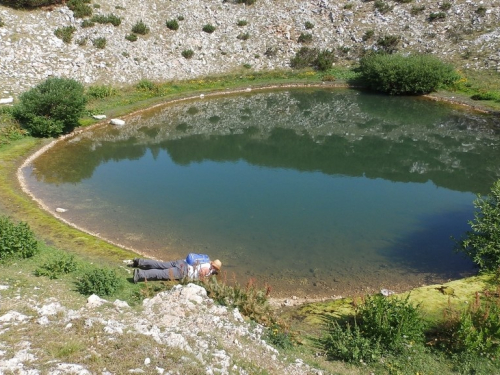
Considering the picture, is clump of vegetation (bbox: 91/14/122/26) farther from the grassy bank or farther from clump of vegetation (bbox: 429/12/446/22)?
clump of vegetation (bbox: 429/12/446/22)

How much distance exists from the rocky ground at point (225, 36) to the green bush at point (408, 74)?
598cm

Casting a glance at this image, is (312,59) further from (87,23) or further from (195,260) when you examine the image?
→ (195,260)

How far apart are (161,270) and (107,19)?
43696 millimetres

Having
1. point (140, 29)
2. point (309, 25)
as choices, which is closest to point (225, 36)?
point (140, 29)

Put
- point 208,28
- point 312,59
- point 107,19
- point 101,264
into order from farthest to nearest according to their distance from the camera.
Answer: point 208,28 → point 312,59 → point 107,19 → point 101,264

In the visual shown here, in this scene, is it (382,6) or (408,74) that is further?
(382,6)

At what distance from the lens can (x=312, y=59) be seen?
181ft

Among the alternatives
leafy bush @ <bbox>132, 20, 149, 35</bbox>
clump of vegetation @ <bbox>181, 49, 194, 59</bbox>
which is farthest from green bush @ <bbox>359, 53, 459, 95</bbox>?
leafy bush @ <bbox>132, 20, 149, 35</bbox>

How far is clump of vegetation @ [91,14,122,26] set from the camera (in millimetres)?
50656

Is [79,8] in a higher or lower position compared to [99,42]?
higher

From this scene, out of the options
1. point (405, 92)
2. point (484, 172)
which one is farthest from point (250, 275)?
point (405, 92)

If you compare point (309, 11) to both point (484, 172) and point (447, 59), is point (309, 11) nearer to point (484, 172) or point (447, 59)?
point (447, 59)

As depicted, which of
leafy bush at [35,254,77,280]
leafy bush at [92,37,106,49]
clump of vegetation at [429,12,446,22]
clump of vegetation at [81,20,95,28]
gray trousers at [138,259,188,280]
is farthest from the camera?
clump of vegetation at [429,12,446,22]

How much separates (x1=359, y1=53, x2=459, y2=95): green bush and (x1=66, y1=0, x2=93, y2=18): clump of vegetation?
107 feet
